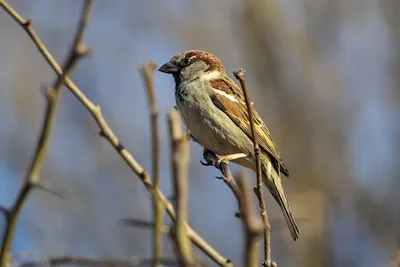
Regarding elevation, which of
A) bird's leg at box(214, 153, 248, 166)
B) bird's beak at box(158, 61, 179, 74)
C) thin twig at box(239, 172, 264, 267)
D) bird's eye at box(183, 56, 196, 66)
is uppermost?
bird's eye at box(183, 56, 196, 66)

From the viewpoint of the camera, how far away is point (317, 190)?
9055 mm

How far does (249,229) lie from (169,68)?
3180 mm

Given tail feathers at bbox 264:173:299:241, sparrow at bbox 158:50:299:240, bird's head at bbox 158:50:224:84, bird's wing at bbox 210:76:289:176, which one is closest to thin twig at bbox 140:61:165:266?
tail feathers at bbox 264:173:299:241

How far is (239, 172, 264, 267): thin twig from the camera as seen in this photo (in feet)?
2.55

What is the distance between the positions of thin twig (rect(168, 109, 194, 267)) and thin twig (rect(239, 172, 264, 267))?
71mm

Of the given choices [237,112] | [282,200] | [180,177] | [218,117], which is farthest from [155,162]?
[237,112]

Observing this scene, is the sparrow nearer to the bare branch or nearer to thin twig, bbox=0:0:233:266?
thin twig, bbox=0:0:233:266

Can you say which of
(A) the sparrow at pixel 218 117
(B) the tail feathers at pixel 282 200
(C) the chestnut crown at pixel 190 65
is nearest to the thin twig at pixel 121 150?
(B) the tail feathers at pixel 282 200

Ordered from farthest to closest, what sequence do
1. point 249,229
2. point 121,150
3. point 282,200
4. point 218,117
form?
point 218,117 → point 282,200 → point 121,150 → point 249,229

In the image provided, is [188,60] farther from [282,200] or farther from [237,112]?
[282,200]

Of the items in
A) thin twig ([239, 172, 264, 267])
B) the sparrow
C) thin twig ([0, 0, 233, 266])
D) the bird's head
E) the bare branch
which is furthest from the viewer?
the bird's head

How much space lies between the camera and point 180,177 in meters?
0.79

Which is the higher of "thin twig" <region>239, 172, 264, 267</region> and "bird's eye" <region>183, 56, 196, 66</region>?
"bird's eye" <region>183, 56, 196, 66</region>

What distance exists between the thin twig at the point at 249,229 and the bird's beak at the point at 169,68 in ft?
10.2
